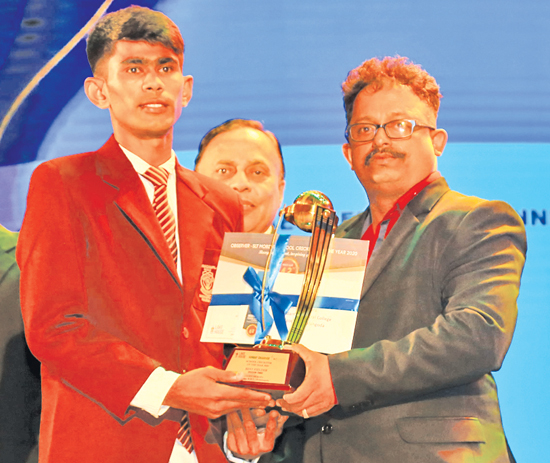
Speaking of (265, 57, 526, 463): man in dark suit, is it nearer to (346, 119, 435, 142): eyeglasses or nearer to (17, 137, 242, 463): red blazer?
(346, 119, 435, 142): eyeglasses

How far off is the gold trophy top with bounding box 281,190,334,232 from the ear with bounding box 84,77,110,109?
77 centimetres

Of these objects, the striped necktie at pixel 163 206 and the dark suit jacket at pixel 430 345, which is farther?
the striped necktie at pixel 163 206

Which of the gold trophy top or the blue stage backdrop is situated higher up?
the blue stage backdrop

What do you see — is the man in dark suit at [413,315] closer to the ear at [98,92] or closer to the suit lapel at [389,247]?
the suit lapel at [389,247]

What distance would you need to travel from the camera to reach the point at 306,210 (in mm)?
2107

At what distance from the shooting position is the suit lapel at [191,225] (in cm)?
219

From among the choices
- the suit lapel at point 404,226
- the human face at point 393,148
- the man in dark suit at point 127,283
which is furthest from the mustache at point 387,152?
the man in dark suit at point 127,283

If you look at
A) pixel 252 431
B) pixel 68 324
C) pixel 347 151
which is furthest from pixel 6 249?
pixel 347 151

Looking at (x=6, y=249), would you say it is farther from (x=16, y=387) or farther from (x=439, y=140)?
(x=439, y=140)

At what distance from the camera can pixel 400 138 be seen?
2.21m

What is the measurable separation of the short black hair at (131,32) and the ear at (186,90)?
0.28 ft

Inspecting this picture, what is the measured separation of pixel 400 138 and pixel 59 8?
1.53 m

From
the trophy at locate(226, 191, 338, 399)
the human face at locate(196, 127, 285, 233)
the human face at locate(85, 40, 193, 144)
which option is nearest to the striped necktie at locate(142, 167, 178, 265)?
the human face at locate(85, 40, 193, 144)

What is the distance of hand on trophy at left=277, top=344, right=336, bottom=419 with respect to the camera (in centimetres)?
187
